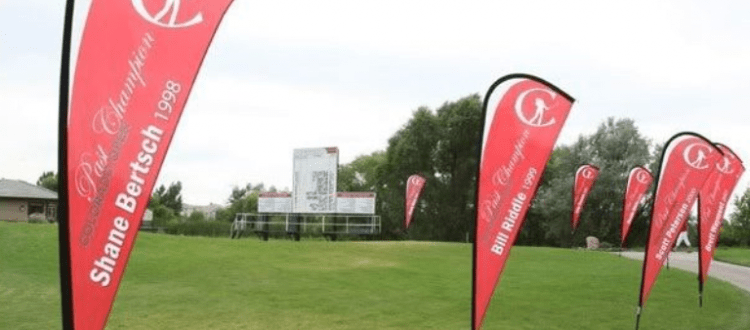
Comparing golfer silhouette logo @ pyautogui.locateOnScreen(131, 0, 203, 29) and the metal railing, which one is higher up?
golfer silhouette logo @ pyautogui.locateOnScreen(131, 0, 203, 29)

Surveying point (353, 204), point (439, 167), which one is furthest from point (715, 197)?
point (439, 167)

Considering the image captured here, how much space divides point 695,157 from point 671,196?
943 mm

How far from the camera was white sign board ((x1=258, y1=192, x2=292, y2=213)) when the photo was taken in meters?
46.6

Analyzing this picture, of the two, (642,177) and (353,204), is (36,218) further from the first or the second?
(642,177)

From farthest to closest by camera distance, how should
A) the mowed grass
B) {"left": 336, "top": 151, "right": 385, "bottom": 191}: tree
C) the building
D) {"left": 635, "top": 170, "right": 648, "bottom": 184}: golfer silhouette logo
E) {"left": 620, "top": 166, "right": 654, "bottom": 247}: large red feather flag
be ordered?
{"left": 336, "top": 151, "right": 385, "bottom": 191}: tree → the building → {"left": 635, "top": 170, "right": 648, "bottom": 184}: golfer silhouette logo → {"left": 620, "top": 166, "right": 654, "bottom": 247}: large red feather flag → the mowed grass

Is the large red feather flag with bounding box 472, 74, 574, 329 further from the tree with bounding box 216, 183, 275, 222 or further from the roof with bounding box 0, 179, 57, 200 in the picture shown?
the tree with bounding box 216, 183, 275, 222

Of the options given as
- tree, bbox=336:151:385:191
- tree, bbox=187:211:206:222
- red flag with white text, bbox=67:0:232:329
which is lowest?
tree, bbox=187:211:206:222

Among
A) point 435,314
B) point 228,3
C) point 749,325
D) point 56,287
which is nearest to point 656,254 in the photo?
point 749,325

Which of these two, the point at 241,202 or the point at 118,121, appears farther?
the point at 241,202

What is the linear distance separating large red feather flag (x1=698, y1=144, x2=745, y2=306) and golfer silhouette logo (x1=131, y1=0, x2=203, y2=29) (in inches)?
638

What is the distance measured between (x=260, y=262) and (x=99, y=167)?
74.0 feet

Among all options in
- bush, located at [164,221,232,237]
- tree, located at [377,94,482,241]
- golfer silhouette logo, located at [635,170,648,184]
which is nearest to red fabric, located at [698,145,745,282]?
golfer silhouette logo, located at [635,170,648,184]

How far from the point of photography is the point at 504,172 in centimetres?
962

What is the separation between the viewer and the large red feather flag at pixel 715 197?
60.4ft
